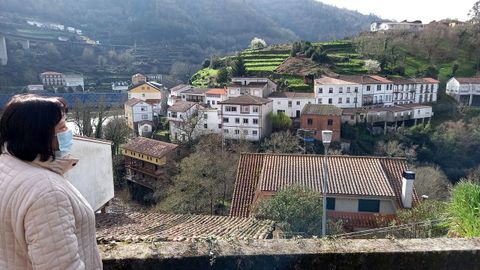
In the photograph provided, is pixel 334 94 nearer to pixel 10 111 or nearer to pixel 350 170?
pixel 350 170

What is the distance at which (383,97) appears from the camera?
4697 centimetres

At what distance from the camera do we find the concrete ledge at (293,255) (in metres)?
2.02

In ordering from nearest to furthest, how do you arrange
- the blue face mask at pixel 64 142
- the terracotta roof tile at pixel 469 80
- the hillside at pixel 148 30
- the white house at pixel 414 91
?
1. the blue face mask at pixel 64 142
2. the white house at pixel 414 91
3. the terracotta roof tile at pixel 469 80
4. the hillside at pixel 148 30

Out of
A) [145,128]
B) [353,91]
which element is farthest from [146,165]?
[353,91]

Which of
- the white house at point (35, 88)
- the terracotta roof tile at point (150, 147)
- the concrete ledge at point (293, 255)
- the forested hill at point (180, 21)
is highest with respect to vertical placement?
the forested hill at point (180, 21)

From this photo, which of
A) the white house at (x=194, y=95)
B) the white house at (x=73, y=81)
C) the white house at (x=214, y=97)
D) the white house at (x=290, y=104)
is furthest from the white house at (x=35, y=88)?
the white house at (x=290, y=104)

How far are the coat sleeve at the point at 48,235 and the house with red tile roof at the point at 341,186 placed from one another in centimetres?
1168

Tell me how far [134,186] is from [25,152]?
3230 cm

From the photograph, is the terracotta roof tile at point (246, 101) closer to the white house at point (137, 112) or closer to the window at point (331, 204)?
the white house at point (137, 112)

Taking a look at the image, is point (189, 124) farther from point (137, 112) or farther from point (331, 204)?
point (331, 204)

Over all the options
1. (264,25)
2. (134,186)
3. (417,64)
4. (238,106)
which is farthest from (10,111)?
(264,25)

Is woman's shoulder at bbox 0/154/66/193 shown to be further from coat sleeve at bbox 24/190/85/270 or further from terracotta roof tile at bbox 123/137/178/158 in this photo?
terracotta roof tile at bbox 123/137/178/158

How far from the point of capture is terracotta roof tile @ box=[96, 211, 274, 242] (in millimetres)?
7684

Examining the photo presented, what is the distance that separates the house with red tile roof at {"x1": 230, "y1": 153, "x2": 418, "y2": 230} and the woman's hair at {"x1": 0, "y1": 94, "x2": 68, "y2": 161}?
1161 cm
